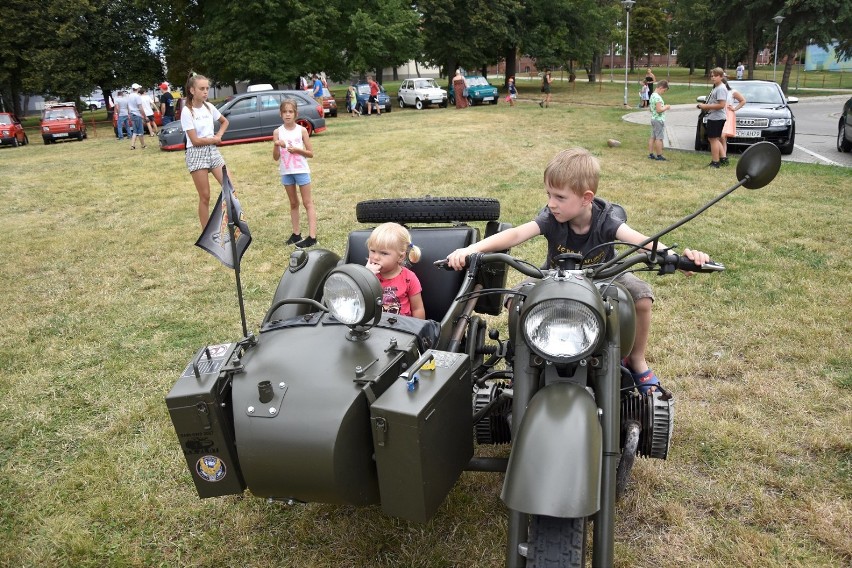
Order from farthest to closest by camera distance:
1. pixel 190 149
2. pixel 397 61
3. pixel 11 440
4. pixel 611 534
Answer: pixel 397 61, pixel 190 149, pixel 11 440, pixel 611 534

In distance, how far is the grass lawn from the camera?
2.83 m

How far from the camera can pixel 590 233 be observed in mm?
2887

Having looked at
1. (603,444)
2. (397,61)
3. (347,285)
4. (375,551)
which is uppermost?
(397,61)

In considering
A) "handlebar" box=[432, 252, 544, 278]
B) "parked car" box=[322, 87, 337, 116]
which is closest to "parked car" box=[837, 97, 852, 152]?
"handlebar" box=[432, 252, 544, 278]

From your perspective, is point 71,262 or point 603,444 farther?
point 71,262

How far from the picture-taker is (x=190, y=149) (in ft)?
24.1

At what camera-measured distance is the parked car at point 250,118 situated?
17359 mm

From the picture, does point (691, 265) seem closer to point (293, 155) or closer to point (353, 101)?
point (293, 155)

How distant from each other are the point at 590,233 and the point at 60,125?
2591 centimetres

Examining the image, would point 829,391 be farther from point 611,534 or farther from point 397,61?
point 397,61

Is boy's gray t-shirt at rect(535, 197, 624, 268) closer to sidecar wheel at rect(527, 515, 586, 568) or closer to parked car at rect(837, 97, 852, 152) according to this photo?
sidecar wheel at rect(527, 515, 586, 568)

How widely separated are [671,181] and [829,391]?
6878mm

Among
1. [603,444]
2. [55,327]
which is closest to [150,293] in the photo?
[55,327]

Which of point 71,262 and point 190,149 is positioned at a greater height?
point 190,149
